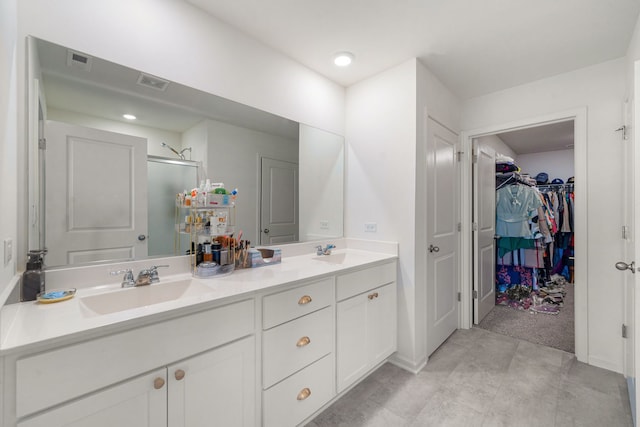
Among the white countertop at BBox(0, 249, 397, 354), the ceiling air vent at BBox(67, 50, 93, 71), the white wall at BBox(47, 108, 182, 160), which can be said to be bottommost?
the white countertop at BBox(0, 249, 397, 354)

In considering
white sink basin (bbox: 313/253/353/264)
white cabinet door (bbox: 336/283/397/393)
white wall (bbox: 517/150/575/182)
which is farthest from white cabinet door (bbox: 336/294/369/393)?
white wall (bbox: 517/150/575/182)

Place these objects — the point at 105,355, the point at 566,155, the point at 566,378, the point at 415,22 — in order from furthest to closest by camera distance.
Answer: the point at 566,155
the point at 566,378
the point at 415,22
the point at 105,355

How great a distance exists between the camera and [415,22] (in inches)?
69.2

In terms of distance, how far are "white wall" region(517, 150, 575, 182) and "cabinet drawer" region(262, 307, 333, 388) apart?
18.1 ft

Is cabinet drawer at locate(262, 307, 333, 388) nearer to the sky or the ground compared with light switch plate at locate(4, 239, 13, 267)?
nearer to the ground

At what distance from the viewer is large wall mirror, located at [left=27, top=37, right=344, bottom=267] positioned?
123 centimetres

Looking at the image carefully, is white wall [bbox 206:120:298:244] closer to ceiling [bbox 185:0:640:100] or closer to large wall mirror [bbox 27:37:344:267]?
large wall mirror [bbox 27:37:344:267]

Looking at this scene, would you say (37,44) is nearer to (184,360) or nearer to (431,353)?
(184,360)

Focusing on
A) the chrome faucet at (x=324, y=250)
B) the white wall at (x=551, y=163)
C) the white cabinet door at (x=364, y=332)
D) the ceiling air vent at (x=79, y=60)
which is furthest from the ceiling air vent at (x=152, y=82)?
the white wall at (x=551, y=163)

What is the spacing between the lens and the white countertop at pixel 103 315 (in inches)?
31.7

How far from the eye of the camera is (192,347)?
1.07 metres

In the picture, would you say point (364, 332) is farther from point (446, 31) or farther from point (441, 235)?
point (446, 31)

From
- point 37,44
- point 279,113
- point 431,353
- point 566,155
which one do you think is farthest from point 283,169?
point 566,155

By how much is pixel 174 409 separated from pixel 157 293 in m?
0.52
